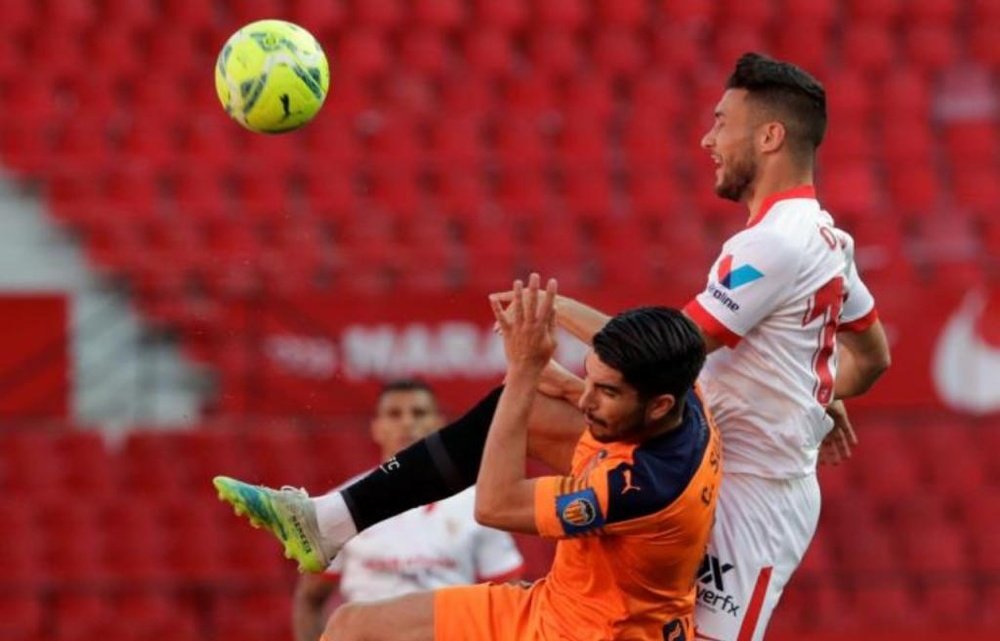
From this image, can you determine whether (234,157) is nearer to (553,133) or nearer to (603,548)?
(553,133)

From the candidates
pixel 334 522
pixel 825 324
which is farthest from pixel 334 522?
pixel 825 324

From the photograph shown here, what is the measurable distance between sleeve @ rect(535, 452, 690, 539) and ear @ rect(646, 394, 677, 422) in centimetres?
13

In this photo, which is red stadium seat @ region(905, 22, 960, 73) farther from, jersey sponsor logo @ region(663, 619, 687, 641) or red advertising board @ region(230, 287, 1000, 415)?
jersey sponsor logo @ region(663, 619, 687, 641)

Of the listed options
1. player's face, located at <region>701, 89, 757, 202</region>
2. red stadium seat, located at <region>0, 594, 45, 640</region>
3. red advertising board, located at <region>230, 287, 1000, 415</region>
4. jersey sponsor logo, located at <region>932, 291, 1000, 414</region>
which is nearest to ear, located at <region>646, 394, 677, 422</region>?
player's face, located at <region>701, 89, 757, 202</region>

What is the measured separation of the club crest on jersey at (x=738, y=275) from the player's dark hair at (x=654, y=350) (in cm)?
24

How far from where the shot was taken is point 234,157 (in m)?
12.5

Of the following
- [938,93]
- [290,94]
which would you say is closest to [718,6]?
[938,93]

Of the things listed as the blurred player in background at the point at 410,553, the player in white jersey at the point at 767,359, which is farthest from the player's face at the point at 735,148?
the blurred player in background at the point at 410,553

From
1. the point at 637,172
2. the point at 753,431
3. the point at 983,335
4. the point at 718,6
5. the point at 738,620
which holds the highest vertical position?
the point at 718,6

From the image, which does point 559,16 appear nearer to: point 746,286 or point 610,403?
point 746,286

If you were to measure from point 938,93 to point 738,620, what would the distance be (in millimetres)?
8657

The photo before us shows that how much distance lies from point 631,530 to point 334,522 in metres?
0.94

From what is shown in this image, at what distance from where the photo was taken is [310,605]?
306 inches

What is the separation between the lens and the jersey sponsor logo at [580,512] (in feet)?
16.9
